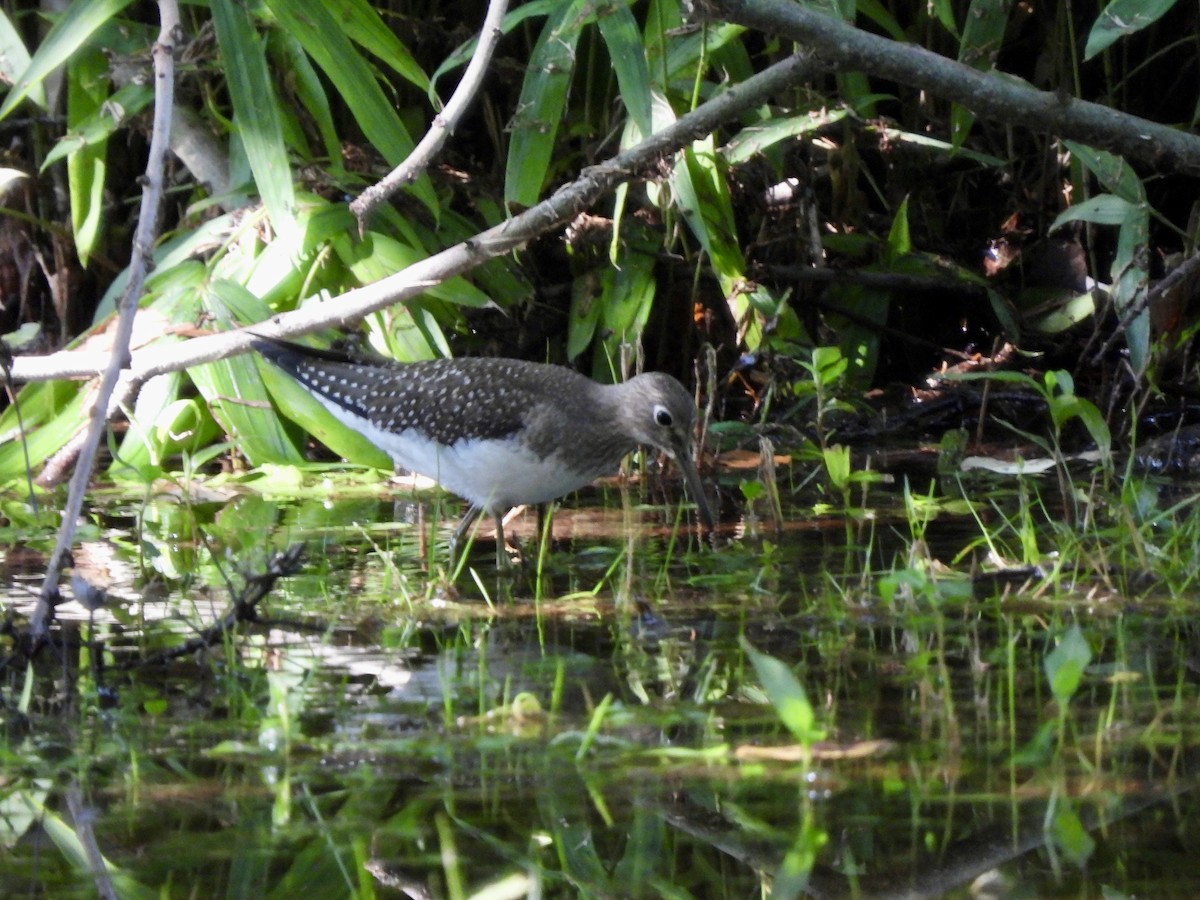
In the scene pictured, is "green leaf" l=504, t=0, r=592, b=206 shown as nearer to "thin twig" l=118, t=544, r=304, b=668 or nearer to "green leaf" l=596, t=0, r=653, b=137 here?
"green leaf" l=596, t=0, r=653, b=137

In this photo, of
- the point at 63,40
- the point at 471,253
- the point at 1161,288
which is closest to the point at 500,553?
the point at 471,253

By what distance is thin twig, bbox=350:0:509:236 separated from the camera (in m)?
4.94

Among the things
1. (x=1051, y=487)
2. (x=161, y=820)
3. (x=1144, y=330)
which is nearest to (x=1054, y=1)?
(x=1144, y=330)

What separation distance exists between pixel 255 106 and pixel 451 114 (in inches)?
37.8

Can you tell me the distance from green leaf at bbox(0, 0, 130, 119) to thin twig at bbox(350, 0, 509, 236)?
114cm

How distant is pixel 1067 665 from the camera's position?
10.0 ft

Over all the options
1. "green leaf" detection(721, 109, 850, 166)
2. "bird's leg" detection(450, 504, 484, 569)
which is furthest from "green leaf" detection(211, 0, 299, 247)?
"green leaf" detection(721, 109, 850, 166)

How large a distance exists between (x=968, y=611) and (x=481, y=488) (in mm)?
1928

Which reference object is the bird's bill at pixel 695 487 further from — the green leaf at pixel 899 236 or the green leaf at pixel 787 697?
the green leaf at pixel 787 697

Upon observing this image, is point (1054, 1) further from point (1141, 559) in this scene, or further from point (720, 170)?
point (1141, 559)

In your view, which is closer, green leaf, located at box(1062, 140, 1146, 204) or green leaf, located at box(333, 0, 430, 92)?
green leaf, located at box(333, 0, 430, 92)

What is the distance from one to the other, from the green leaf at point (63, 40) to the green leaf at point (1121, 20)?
3.37m

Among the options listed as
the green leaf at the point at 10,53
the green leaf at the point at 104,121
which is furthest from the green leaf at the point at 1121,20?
the green leaf at the point at 10,53

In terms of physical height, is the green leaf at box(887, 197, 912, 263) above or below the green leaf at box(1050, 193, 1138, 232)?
above
